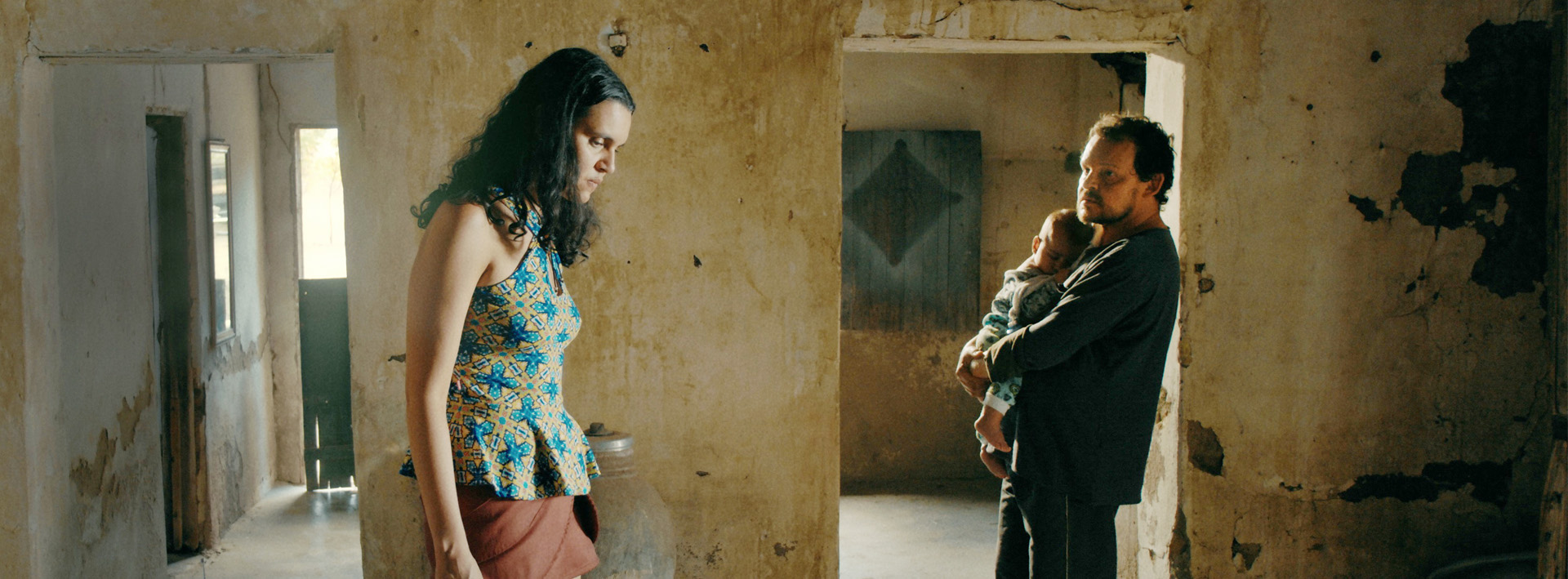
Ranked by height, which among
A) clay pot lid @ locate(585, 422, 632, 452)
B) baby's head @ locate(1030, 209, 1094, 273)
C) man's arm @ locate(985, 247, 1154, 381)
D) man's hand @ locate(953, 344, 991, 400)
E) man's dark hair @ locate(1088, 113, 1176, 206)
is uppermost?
man's dark hair @ locate(1088, 113, 1176, 206)

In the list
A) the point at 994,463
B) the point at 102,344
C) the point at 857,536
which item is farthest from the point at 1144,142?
the point at 102,344

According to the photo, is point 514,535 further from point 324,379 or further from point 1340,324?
point 324,379

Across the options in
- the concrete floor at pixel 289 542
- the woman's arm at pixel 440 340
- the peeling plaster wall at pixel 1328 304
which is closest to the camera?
the woman's arm at pixel 440 340

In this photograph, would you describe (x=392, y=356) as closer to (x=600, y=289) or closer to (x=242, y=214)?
(x=600, y=289)

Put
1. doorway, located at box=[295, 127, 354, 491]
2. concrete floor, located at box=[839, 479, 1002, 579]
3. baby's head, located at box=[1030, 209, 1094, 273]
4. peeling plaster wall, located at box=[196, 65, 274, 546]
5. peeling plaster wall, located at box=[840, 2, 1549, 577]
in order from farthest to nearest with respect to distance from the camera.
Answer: doorway, located at box=[295, 127, 354, 491] → peeling plaster wall, located at box=[196, 65, 274, 546] → concrete floor, located at box=[839, 479, 1002, 579] → peeling plaster wall, located at box=[840, 2, 1549, 577] → baby's head, located at box=[1030, 209, 1094, 273]

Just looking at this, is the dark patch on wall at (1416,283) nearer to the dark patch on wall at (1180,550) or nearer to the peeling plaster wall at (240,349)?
the dark patch on wall at (1180,550)

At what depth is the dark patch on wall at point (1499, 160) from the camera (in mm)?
3137

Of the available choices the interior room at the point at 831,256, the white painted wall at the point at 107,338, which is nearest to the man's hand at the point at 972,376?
the interior room at the point at 831,256

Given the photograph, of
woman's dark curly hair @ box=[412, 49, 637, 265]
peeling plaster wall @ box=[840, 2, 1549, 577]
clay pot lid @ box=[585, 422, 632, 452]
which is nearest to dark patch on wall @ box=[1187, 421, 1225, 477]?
peeling plaster wall @ box=[840, 2, 1549, 577]

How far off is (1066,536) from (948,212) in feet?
10.0

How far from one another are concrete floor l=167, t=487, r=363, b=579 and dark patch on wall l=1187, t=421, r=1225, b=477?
9.95 ft

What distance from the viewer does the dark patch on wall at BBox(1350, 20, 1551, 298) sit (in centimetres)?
314

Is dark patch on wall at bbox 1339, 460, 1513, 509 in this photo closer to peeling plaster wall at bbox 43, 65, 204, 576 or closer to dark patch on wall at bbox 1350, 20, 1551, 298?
dark patch on wall at bbox 1350, 20, 1551, 298

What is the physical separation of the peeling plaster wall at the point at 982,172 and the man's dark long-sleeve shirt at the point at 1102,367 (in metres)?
2.94
